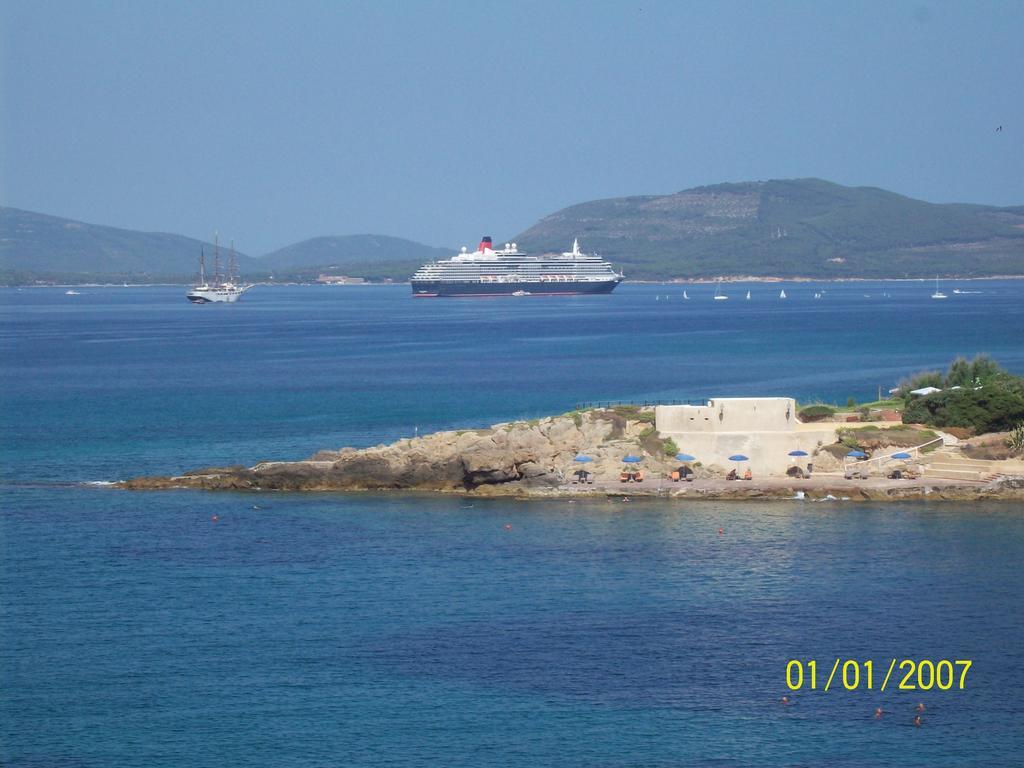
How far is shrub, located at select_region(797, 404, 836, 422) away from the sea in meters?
6.01

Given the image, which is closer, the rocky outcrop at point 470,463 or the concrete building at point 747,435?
the concrete building at point 747,435

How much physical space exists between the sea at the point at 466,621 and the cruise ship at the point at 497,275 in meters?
114

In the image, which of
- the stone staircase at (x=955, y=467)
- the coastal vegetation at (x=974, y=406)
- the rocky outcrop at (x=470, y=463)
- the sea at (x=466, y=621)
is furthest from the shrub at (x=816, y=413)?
the sea at (x=466, y=621)

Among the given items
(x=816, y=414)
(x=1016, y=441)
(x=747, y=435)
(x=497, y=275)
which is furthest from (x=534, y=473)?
(x=497, y=275)

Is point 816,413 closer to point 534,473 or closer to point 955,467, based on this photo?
point 955,467

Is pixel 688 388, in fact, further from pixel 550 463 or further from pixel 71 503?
pixel 71 503

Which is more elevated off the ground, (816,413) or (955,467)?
(816,413)

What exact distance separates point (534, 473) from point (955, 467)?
9.18m

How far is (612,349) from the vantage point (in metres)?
76.2

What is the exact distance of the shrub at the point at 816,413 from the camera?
36.8m

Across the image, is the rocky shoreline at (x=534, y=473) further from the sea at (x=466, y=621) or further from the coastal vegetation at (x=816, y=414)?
the coastal vegetation at (x=816, y=414)

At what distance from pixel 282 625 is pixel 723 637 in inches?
259

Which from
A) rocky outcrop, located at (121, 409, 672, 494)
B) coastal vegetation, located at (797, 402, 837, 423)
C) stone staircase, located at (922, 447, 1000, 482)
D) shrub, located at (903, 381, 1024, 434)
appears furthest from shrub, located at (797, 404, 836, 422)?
rocky outcrop, located at (121, 409, 672, 494)

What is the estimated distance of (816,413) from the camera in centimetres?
3691
